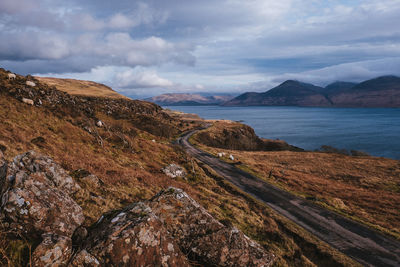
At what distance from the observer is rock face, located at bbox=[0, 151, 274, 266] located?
612 cm

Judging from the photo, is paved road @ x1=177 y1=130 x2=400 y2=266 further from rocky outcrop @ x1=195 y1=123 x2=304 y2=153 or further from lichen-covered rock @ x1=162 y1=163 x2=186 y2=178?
rocky outcrop @ x1=195 y1=123 x2=304 y2=153

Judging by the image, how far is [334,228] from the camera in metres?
23.0

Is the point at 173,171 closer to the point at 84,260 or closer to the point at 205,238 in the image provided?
Result: the point at 205,238

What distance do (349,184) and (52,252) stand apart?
58692mm

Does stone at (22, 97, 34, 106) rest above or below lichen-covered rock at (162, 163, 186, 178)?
above

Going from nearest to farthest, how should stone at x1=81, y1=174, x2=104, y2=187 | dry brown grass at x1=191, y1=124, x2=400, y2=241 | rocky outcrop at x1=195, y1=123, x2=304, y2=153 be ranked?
stone at x1=81, y1=174, x2=104, y2=187, dry brown grass at x1=191, y1=124, x2=400, y2=241, rocky outcrop at x1=195, y1=123, x2=304, y2=153

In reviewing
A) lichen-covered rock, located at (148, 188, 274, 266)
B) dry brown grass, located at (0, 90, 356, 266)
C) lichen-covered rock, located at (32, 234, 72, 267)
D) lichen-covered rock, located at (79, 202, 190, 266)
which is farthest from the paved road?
lichen-covered rock, located at (32, 234, 72, 267)

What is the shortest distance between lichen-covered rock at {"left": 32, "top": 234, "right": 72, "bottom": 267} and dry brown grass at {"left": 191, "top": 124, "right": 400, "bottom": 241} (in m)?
31.0

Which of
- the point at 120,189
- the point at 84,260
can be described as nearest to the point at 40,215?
the point at 84,260

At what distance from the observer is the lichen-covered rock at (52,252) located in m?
5.71

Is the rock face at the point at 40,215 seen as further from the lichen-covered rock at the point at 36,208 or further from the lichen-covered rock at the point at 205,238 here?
the lichen-covered rock at the point at 205,238

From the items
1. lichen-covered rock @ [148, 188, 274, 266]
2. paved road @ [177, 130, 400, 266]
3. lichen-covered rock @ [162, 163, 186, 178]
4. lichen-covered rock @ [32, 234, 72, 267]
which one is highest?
lichen-covered rock @ [32, 234, 72, 267]

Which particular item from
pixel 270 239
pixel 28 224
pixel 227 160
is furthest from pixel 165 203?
pixel 227 160

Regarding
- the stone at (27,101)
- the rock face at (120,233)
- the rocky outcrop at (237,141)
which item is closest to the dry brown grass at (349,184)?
the rock face at (120,233)
